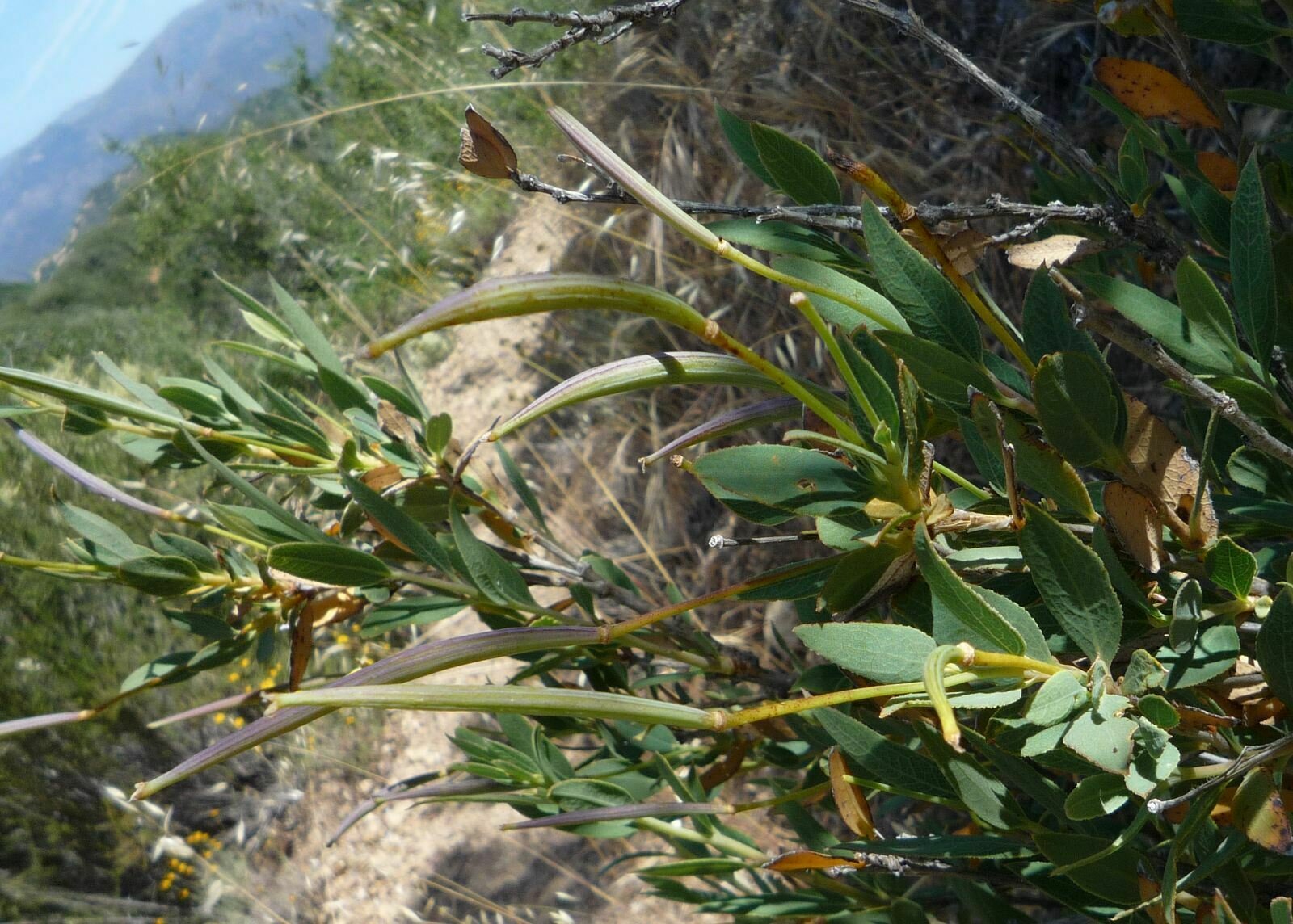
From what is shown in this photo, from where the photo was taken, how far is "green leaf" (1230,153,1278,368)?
42 centimetres

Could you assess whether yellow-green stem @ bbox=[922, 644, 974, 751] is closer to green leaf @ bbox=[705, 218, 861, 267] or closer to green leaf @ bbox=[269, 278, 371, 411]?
green leaf @ bbox=[705, 218, 861, 267]

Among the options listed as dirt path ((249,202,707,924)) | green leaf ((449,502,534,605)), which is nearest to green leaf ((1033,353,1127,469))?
green leaf ((449,502,534,605))

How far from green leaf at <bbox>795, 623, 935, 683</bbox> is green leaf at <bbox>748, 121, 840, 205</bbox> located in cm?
22

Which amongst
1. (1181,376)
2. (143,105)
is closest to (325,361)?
(1181,376)

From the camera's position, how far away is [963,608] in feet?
1.11

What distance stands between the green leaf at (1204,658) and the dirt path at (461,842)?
174cm

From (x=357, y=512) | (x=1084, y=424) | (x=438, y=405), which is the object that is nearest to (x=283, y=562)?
(x=357, y=512)

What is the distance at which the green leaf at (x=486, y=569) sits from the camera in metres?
0.57

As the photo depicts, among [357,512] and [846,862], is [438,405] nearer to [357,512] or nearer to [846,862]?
[357,512]

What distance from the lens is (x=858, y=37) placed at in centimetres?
161

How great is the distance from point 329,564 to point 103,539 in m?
0.25

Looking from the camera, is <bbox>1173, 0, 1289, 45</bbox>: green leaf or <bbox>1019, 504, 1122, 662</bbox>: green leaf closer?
<bbox>1019, 504, 1122, 662</bbox>: green leaf

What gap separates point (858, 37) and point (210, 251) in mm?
4755

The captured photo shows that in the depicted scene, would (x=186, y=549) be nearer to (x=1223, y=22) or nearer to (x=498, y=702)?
(x=498, y=702)
